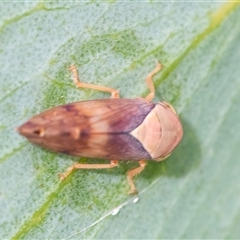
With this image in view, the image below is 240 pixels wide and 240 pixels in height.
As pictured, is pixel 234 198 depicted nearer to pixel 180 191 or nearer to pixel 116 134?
pixel 180 191

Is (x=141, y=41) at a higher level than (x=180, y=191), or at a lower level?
higher

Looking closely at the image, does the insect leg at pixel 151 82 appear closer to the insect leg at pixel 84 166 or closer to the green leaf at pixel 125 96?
the green leaf at pixel 125 96

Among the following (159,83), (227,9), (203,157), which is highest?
(227,9)

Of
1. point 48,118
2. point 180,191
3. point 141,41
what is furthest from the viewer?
point 180,191

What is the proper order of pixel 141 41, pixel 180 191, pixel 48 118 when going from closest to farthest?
pixel 48 118 < pixel 141 41 < pixel 180 191

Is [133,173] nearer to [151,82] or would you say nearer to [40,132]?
[151,82]

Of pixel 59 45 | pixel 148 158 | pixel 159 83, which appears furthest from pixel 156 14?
pixel 148 158

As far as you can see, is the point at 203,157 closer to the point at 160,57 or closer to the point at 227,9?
the point at 160,57

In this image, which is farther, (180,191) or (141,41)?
(180,191)
